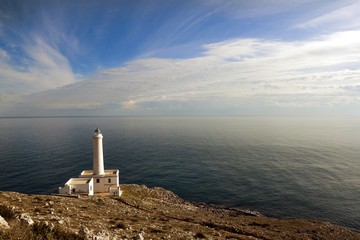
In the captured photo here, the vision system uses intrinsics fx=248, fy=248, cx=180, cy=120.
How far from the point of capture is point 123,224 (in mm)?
24484

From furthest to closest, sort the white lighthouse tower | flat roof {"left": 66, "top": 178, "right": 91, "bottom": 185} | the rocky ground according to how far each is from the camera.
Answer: the white lighthouse tower → flat roof {"left": 66, "top": 178, "right": 91, "bottom": 185} → the rocky ground

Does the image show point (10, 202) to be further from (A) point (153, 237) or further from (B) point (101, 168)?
(B) point (101, 168)

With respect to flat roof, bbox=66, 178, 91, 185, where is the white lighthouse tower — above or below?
above

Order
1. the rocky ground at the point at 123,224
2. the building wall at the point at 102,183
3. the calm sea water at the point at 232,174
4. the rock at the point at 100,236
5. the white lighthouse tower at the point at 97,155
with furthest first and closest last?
the calm sea water at the point at 232,174
the white lighthouse tower at the point at 97,155
the building wall at the point at 102,183
the rock at the point at 100,236
the rocky ground at the point at 123,224

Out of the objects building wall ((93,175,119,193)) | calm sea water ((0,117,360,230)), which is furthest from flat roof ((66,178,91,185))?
calm sea water ((0,117,360,230))

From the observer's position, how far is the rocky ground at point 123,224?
54.9 ft

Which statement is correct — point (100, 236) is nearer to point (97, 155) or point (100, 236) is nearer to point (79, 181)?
point (79, 181)

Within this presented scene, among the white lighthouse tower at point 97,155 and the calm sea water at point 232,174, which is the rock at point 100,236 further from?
the calm sea water at point 232,174

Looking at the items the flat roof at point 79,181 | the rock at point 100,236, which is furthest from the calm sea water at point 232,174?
the rock at point 100,236

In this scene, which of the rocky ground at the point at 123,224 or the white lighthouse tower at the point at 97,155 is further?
the white lighthouse tower at the point at 97,155

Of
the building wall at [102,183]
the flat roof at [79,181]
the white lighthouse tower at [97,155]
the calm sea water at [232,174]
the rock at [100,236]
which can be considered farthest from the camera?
the calm sea water at [232,174]

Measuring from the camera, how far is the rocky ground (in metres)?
16.7

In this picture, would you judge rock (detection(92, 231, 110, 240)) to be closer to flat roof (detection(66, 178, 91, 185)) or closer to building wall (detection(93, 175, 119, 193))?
flat roof (detection(66, 178, 91, 185))

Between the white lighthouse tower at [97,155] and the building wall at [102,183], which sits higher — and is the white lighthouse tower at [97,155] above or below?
above
